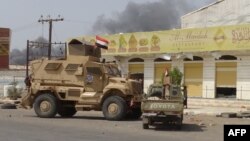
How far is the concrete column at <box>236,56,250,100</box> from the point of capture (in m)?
32.6

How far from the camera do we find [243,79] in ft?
108

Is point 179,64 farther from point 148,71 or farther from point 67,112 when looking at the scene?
point 67,112

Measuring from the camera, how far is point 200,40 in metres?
34.7

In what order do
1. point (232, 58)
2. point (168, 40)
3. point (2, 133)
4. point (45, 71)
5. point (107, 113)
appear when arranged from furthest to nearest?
point (168, 40) → point (232, 58) → point (45, 71) → point (107, 113) → point (2, 133)

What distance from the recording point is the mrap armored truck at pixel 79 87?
71.7 ft

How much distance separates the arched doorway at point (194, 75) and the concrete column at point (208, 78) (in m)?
0.41

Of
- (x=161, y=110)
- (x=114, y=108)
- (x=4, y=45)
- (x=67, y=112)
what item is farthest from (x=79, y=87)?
(x=4, y=45)

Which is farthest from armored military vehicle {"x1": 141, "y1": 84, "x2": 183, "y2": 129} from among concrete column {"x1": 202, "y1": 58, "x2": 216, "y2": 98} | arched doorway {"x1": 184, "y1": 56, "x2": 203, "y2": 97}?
arched doorway {"x1": 184, "y1": 56, "x2": 203, "y2": 97}

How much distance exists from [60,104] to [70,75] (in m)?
1.47

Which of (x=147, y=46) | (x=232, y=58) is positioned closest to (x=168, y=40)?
(x=147, y=46)

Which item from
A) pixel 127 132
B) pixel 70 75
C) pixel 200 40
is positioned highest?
pixel 200 40

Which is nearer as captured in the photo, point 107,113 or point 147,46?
point 107,113

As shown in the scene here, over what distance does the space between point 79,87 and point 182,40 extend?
48.6 ft

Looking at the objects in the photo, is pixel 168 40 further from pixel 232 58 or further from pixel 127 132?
pixel 127 132
